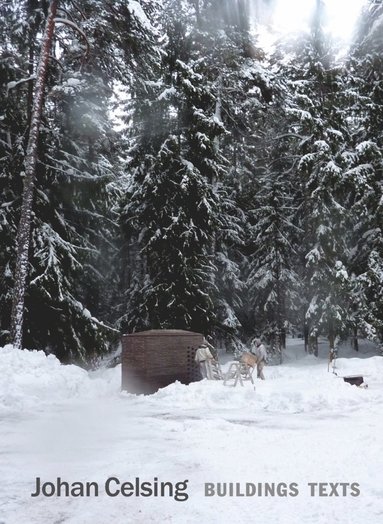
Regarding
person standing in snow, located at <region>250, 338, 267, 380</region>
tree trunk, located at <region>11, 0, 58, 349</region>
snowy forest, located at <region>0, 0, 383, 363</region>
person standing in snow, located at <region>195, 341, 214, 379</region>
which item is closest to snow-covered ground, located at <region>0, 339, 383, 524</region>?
person standing in snow, located at <region>195, 341, 214, 379</region>

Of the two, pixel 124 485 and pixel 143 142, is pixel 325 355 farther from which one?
pixel 124 485

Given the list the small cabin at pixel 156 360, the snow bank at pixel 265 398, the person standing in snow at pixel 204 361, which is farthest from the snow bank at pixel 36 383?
the person standing in snow at pixel 204 361

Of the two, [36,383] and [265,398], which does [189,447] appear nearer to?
[265,398]

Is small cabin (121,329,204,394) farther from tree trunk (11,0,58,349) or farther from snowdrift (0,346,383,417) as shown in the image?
tree trunk (11,0,58,349)

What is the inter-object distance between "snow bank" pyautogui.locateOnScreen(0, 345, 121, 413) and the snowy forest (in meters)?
2.06

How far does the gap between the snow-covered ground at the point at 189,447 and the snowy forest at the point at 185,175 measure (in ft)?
16.9

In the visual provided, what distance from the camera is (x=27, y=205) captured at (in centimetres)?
1587

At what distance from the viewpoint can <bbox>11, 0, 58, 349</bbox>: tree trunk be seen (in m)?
15.1

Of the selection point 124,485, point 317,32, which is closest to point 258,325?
point 317,32

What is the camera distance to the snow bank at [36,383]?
35.3 feet

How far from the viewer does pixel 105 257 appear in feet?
89.4

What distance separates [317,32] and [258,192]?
367 inches

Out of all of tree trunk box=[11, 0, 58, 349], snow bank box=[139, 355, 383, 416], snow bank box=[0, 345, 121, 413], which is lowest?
snow bank box=[139, 355, 383, 416]

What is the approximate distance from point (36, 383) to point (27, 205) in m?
6.32
